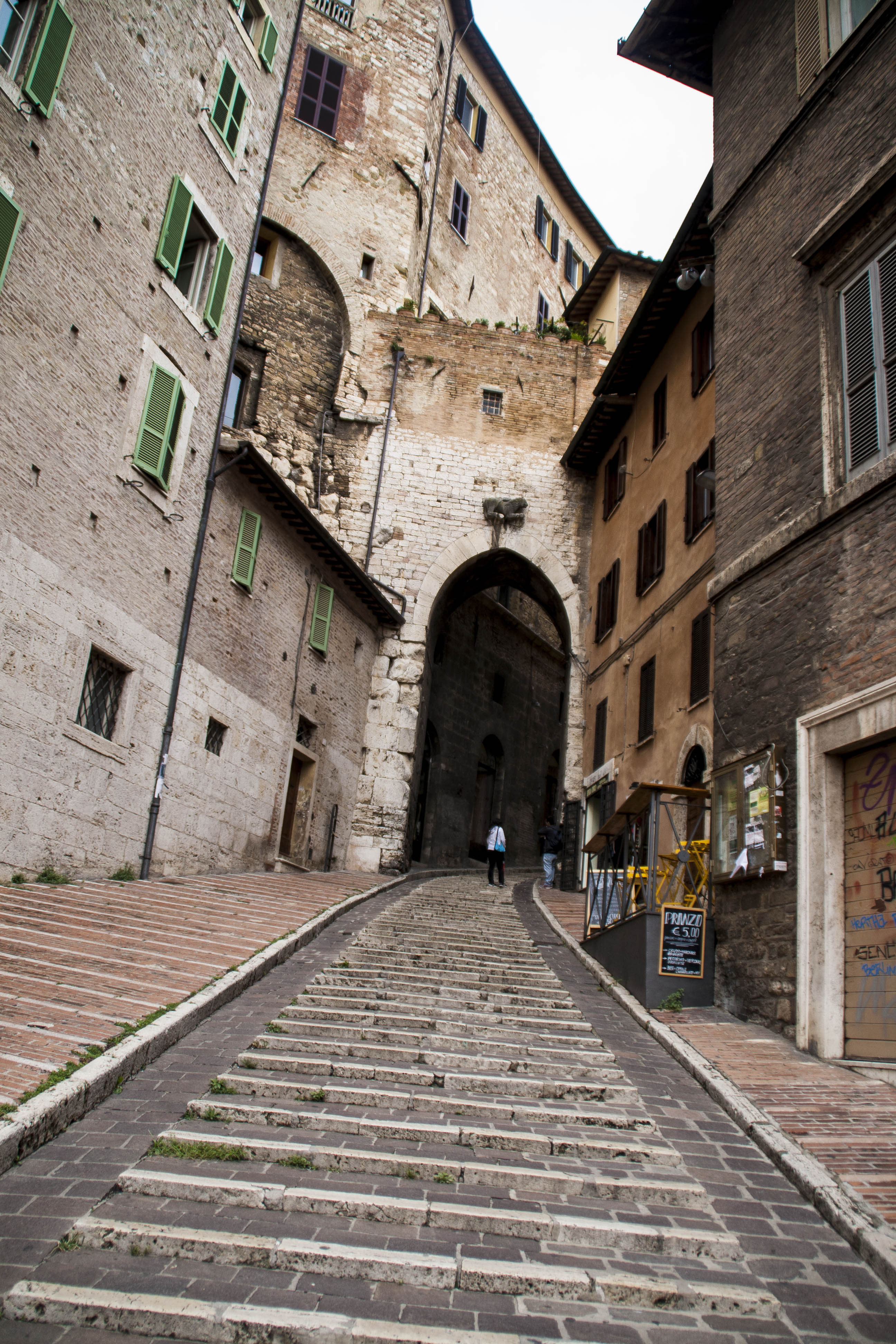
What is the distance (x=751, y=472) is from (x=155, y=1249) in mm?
7695

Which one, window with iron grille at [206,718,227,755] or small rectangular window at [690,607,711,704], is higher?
small rectangular window at [690,607,711,704]

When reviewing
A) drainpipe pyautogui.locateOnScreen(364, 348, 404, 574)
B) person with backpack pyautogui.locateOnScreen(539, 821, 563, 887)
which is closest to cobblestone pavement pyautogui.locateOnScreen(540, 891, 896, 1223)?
person with backpack pyautogui.locateOnScreen(539, 821, 563, 887)

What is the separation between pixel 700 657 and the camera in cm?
1257

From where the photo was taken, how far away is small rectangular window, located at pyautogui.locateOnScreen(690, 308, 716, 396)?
1380 cm

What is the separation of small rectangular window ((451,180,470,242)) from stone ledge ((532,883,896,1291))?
25692mm

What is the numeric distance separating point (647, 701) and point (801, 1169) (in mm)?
10893

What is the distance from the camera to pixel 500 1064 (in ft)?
19.4

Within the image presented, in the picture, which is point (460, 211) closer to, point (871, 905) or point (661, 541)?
point (661, 541)

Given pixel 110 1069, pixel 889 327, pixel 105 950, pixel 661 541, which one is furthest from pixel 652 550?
pixel 110 1069

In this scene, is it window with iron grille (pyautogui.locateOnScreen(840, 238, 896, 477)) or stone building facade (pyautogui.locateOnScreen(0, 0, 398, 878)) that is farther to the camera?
stone building facade (pyautogui.locateOnScreen(0, 0, 398, 878))

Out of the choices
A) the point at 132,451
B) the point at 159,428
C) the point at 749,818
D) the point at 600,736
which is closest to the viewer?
the point at 749,818

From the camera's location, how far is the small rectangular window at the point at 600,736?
17500mm

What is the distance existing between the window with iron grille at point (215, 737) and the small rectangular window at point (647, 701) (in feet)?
20.7

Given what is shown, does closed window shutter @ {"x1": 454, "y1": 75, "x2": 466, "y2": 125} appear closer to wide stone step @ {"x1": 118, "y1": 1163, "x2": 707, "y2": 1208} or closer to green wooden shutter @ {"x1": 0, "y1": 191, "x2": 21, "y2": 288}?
green wooden shutter @ {"x1": 0, "y1": 191, "x2": 21, "y2": 288}
